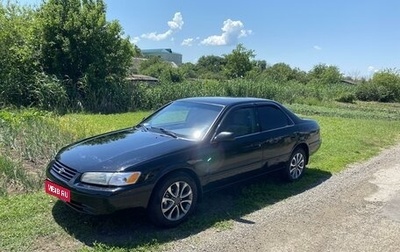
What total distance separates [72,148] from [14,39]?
1484 centimetres

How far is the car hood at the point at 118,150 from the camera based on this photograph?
4.05m

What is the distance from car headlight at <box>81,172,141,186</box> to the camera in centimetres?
386

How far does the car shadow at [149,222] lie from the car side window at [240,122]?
1.01m

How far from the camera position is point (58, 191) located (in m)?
4.12

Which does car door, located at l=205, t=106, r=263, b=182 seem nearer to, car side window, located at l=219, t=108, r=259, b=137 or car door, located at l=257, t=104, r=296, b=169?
car side window, located at l=219, t=108, r=259, b=137

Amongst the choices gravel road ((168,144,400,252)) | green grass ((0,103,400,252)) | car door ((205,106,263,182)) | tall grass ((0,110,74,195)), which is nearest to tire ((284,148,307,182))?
green grass ((0,103,400,252))

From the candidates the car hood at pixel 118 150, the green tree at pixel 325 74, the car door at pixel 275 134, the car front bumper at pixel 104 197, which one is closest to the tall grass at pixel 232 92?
the car door at pixel 275 134

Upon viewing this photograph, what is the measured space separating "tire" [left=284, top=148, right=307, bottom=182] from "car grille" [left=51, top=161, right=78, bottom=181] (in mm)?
3651

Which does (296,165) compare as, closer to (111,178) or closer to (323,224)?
(323,224)

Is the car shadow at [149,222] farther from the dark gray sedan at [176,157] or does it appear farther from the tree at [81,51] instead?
the tree at [81,51]

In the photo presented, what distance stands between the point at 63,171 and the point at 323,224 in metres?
3.35

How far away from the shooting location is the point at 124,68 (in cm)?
1888

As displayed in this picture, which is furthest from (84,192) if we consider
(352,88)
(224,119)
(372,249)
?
(352,88)

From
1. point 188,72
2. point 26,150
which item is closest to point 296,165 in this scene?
point 26,150
